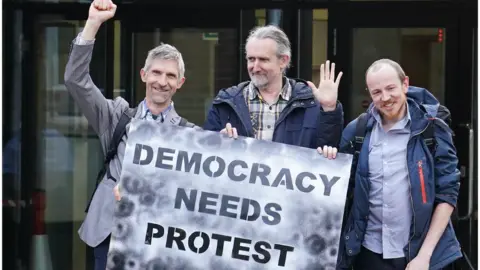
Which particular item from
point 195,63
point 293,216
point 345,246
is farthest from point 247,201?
point 195,63

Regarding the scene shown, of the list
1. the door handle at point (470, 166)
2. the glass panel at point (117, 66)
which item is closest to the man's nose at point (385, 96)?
the door handle at point (470, 166)

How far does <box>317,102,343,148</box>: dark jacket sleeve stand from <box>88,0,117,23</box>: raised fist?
98 cm

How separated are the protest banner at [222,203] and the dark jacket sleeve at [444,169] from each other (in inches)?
14.8

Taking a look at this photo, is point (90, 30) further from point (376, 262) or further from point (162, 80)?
point (376, 262)

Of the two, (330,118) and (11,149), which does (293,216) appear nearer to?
(330,118)

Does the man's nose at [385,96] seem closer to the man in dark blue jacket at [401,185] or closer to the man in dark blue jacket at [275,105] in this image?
the man in dark blue jacket at [401,185]

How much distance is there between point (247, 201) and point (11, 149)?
3.28 metres

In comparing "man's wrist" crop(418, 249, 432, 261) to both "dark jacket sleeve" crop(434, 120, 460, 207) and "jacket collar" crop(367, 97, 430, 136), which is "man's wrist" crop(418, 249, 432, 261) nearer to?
"dark jacket sleeve" crop(434, 120, 460, 207)

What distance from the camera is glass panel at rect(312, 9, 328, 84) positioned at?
670 cm

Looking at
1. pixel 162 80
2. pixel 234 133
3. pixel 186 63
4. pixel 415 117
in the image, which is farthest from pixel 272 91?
pixel 186 63

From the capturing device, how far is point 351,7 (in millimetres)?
6695

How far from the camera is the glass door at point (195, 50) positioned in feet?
22.1

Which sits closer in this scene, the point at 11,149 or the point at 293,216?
the point at 293,216

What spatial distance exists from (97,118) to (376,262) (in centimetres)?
133
